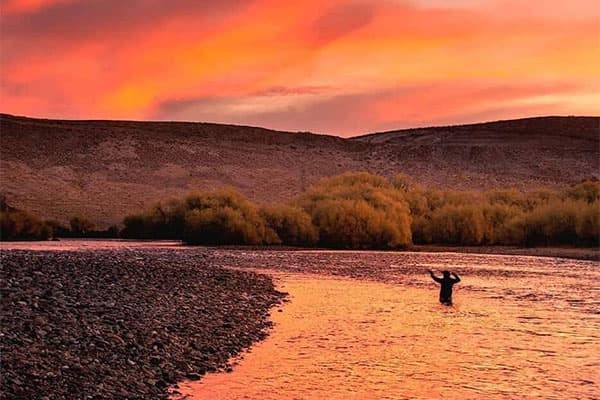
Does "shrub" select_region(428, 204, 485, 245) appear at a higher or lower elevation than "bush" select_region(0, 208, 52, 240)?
higher

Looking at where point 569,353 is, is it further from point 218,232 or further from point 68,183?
point 68,183

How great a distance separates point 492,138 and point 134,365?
112 meters

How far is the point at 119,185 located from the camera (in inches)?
3319

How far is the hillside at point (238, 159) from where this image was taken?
81062 mm

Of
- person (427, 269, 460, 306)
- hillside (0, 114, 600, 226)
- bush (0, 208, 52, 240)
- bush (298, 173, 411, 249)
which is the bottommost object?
person (427, 269, 460, 306)

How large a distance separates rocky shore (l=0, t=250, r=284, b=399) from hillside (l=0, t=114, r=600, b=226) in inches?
1880

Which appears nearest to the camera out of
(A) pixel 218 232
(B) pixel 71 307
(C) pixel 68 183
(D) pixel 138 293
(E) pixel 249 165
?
(B) pixel 71 307

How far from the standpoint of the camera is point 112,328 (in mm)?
14719

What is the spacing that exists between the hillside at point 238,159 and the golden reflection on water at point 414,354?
50091 mm

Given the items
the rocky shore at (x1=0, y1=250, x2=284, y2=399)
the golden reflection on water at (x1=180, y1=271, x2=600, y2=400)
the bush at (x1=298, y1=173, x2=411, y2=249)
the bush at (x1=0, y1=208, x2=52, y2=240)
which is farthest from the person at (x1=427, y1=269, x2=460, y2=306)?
the bush at (x1=0, y1=208, x2=52, y2=240)

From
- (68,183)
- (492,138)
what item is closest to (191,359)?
→ (68,183)

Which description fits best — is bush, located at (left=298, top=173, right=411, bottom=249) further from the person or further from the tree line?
the person

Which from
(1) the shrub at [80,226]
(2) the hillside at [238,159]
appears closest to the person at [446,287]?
(1) the shrub at [80,226]

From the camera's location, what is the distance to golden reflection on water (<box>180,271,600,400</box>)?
13.1 meters
